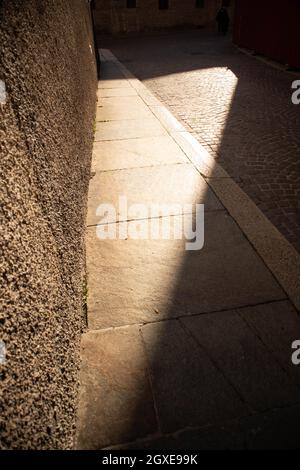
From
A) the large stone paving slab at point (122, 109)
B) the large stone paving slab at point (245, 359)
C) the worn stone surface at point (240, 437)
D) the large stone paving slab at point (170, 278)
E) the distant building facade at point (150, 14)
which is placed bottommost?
the worn stone surface at point (240, 437)

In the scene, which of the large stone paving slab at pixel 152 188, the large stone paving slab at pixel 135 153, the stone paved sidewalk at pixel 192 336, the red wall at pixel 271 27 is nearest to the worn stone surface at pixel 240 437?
the stone paved sidewalk at pixel 192 336

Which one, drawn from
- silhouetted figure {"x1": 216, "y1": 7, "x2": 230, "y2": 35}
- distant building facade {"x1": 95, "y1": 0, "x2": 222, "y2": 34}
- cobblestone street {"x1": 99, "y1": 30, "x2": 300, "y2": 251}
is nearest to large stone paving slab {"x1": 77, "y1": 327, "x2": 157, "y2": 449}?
cobblestone street {"x1": 99, "y1": 30, "x2": 300, "y2": 251}

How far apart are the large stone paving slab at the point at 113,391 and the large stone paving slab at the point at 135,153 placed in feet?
9.93

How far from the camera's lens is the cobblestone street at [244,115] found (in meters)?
4.24

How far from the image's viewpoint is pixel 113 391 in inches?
80.7

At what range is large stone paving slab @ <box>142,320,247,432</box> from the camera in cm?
192

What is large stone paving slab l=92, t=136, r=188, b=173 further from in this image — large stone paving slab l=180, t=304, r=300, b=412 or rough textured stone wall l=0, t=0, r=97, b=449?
large stone paving slab l=180, t=304, r=300, b=412

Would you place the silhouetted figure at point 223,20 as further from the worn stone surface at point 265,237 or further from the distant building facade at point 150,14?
the worn stone surface at point 265,237

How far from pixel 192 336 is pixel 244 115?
5898mm

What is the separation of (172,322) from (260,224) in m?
1.69

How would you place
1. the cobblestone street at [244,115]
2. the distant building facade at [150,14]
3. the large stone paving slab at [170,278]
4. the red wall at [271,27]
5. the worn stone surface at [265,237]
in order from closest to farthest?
the large stone paving slab at [170,278] → the worn stone surface at [265,237] → the cobblestone street at [244,115] → the red wall at [271,27] → the distant building facade at [150,14]

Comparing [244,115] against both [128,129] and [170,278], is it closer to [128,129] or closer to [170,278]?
[128,129]
